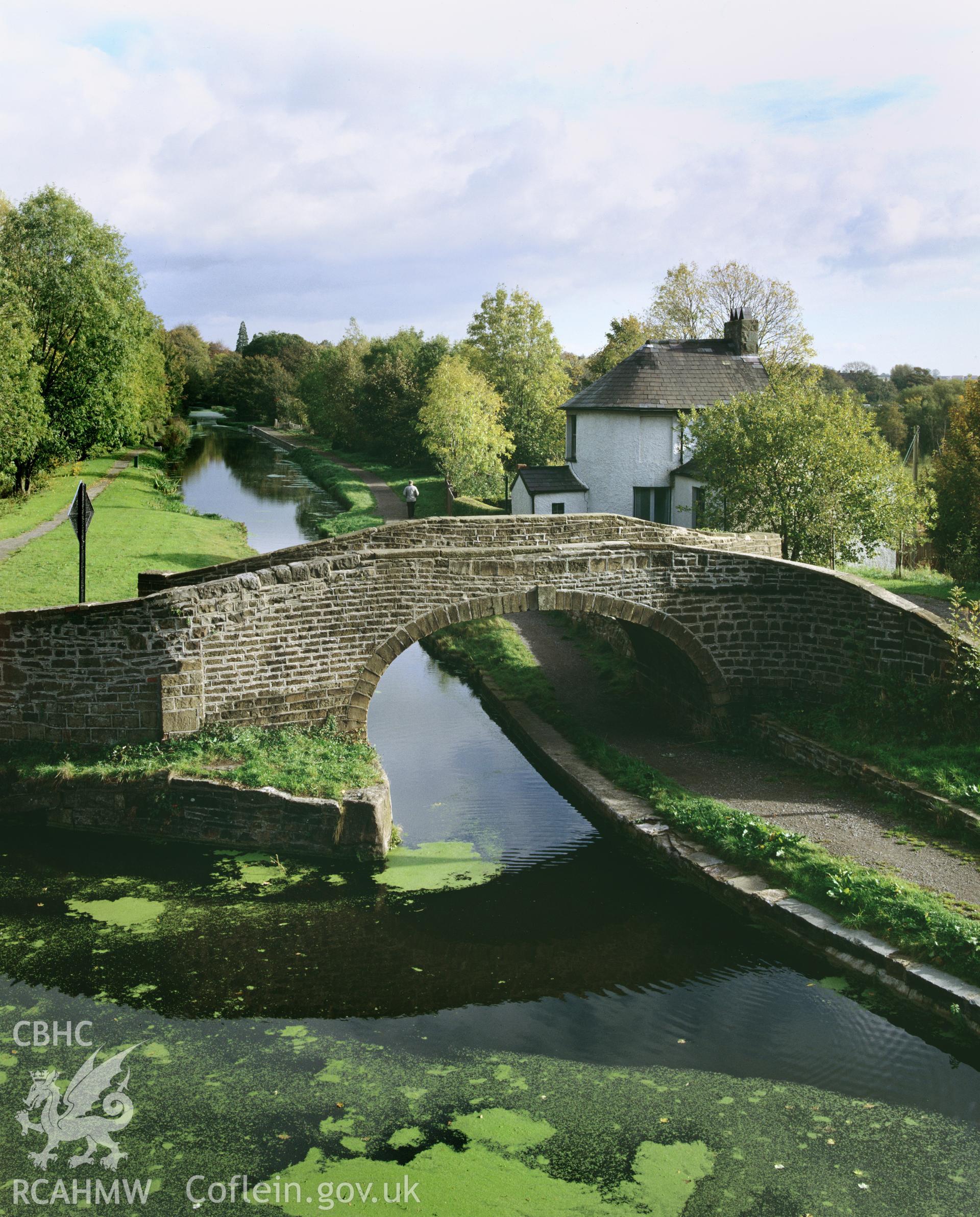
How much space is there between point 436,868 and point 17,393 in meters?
21.9

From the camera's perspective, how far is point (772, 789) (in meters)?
13.5

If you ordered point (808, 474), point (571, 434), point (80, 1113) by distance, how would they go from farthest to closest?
point (571, 434), point (808, 474), point (80, 1113)

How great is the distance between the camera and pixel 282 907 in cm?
1127

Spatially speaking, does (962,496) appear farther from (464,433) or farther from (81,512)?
(81,512)

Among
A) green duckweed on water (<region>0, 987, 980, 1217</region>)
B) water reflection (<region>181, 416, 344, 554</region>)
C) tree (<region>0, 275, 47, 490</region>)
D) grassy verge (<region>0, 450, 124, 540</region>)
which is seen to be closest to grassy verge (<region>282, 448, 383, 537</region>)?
water reflection (<region>181, 416, 344, 554</region>)

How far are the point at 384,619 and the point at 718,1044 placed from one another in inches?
270

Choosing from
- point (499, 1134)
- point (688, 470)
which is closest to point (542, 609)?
point (499, 1134)

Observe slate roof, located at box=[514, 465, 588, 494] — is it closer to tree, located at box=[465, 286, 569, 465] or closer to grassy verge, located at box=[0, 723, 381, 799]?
tree, located at box=[465, 286, 569, 465]

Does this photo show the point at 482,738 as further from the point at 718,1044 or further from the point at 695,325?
the point at 695,325

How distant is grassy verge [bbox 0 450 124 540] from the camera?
1170 inches

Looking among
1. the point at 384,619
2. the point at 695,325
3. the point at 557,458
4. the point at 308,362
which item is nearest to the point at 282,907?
the point at 384,619

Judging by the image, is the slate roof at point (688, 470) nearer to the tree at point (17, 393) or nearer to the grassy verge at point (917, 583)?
the grassy verge at point (917, 583)

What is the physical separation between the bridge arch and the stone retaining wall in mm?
1678

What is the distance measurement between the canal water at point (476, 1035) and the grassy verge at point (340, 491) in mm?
8915
